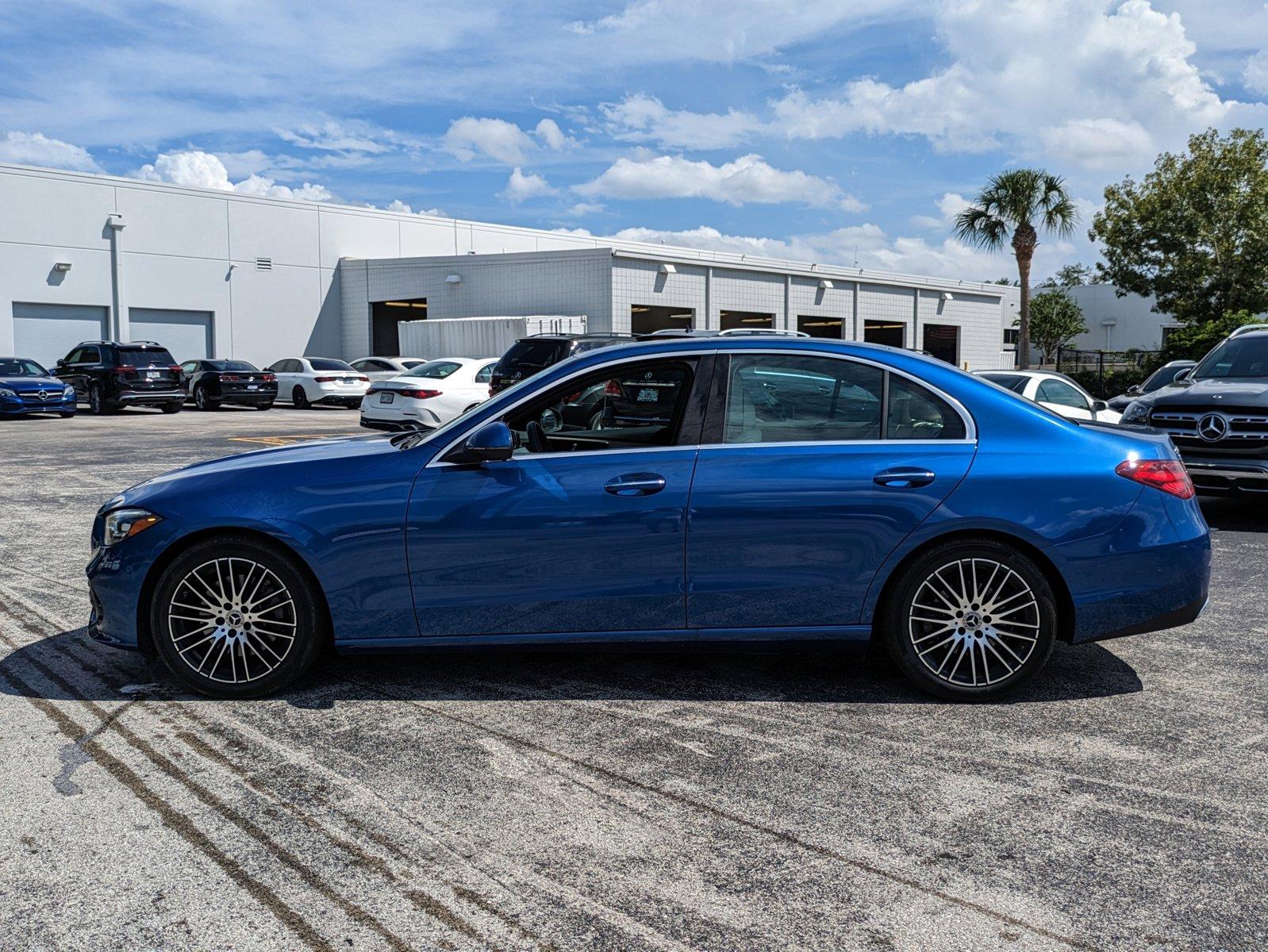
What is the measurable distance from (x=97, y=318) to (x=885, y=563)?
126 ft

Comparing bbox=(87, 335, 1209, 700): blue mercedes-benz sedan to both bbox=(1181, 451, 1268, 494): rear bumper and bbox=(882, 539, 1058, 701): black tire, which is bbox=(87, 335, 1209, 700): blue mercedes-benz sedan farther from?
bbox=(1181, 451, 1268, 494): rear bumper

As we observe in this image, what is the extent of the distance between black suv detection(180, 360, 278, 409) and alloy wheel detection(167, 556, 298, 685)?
27931 millimetres

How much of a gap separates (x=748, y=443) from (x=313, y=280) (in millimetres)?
41526

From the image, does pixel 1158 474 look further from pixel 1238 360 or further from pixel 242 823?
pixel 1238 360

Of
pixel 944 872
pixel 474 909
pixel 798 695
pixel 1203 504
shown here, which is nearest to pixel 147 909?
pixel 474 909

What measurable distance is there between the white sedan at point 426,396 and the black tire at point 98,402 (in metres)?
12.3

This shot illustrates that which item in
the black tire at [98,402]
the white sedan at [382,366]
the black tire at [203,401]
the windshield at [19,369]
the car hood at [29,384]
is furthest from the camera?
the white sedan at [382,366]

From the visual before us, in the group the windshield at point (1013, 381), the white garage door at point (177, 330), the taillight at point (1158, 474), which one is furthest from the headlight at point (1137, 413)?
the white garage door at point (177, 330)

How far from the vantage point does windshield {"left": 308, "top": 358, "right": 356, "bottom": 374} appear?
1323 inches

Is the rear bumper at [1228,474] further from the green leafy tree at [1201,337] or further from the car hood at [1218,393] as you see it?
the green leafy tree at [1201,337]

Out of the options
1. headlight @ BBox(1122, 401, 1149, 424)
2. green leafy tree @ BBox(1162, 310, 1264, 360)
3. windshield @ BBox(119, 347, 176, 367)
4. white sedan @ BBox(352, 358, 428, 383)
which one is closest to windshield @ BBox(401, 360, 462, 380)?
windshield @ BBox(119, 347, 176, 367)

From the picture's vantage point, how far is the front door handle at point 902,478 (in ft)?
16.0

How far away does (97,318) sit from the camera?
124 ft

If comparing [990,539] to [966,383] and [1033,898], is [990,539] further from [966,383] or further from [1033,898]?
[1033,898]
